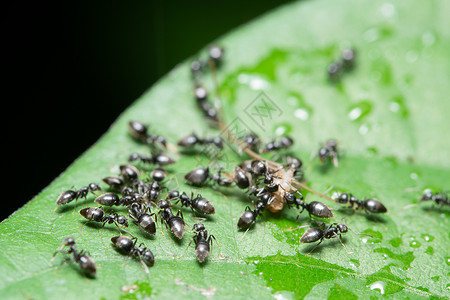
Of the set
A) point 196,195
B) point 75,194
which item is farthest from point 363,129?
point 75,194

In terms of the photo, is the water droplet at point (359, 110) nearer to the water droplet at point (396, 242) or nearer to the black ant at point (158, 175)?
the water droplet at point (396, 242)

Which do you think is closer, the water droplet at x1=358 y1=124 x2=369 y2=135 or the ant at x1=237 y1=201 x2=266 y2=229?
the ant at x1=237 y1=201 x2=266 y2=229

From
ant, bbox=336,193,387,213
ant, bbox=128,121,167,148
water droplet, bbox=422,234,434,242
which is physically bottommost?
ant, bbox=128,121,167,148

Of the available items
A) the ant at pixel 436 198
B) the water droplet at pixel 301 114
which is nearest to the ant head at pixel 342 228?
the ant at pixel 436 198

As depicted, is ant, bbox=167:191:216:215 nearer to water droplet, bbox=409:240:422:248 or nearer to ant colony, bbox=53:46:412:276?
ant colony, bbox=53:46:412:276

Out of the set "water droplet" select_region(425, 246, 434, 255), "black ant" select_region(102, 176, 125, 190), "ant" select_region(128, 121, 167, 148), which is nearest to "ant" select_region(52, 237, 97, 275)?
"black ant" select_region(102, 176, 125, 190)

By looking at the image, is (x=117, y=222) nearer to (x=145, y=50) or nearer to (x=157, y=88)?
(x=157, y=88)
